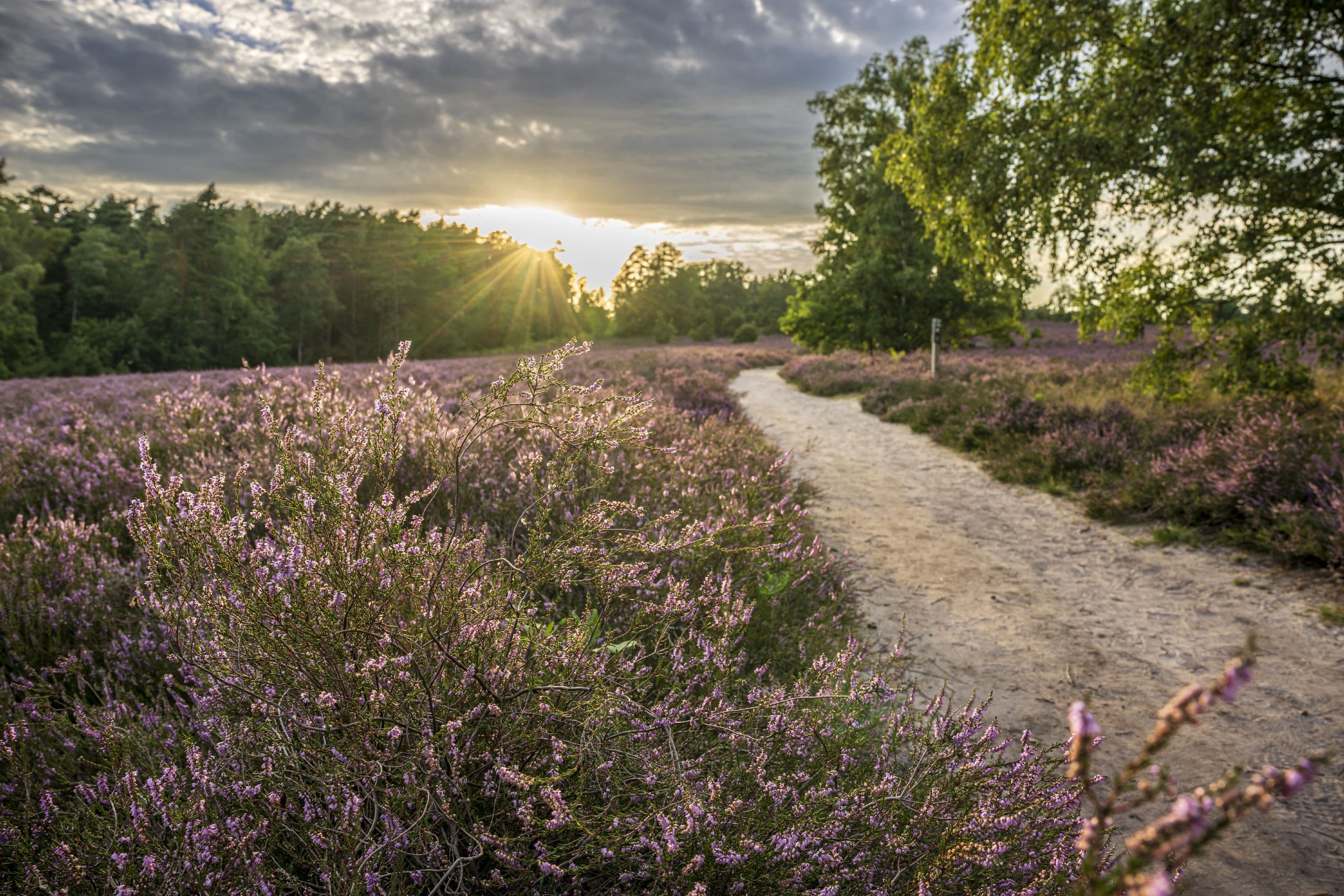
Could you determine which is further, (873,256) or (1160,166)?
(873,256)

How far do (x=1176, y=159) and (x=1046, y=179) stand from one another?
1.53 metres

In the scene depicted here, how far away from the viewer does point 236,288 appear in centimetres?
4738

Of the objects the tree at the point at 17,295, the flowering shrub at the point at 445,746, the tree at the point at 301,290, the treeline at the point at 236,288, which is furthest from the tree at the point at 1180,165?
the tree at the point at 301,290

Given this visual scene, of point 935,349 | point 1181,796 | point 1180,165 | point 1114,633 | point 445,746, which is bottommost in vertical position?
point 1114,633

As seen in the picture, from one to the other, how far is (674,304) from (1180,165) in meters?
77.5

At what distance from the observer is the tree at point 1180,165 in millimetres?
7613

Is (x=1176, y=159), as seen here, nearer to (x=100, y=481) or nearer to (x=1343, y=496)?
(x=1343, y=496)

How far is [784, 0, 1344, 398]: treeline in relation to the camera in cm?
763

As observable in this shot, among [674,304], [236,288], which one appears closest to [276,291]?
[236,288]

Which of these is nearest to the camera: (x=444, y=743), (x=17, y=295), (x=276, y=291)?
(x=444, y=743)

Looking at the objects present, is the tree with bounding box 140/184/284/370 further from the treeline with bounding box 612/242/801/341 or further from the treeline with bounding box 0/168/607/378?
the treeline with bounding box 612/242/801/341

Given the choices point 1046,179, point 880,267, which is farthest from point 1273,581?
point 880,267

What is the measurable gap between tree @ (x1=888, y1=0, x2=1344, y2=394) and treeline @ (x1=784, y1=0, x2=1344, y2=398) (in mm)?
20

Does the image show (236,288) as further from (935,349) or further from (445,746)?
(445,746)
